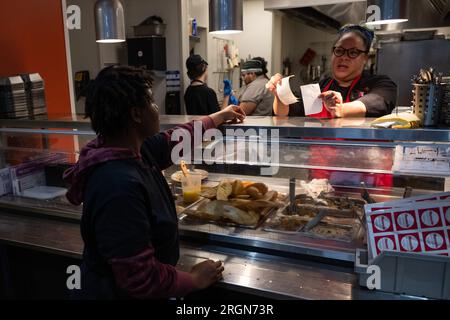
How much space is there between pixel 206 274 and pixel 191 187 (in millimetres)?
611

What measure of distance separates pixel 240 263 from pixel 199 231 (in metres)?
0.23

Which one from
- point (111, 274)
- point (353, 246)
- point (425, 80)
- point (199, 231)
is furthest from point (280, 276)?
point (425, 80)

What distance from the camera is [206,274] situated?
125 centimetres

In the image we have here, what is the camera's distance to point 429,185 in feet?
5.59

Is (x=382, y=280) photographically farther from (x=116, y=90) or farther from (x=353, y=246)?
(x=116, y=90)

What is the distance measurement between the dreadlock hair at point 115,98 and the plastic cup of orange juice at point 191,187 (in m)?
0.70

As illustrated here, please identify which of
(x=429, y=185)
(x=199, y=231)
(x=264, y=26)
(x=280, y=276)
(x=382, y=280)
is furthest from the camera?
(x=264, y=26)

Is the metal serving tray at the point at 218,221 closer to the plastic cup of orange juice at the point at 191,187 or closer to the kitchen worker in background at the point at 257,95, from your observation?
the plastic cup of orange juice at the point at 191,187

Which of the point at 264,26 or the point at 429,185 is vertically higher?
the point at 264,26

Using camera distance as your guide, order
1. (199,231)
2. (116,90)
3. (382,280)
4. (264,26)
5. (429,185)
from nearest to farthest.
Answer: (116,90), (382,280), (199,231), (429,185), (264,26)

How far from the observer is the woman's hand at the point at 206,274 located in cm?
122

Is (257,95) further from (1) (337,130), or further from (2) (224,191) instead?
(1) (337,130)
